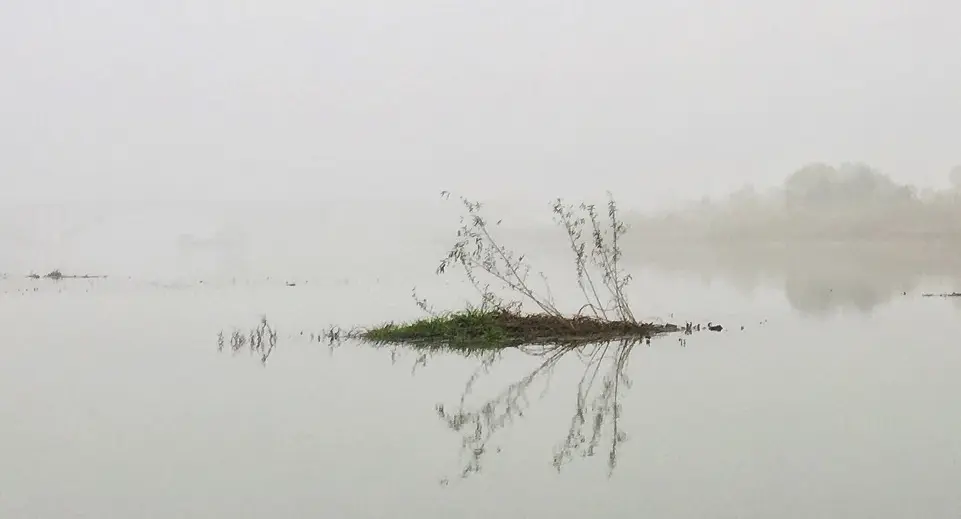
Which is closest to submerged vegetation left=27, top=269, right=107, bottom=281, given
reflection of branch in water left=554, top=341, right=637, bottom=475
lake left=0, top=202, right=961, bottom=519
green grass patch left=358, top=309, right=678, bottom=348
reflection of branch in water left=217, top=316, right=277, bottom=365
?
lake left=0, top=202, right=961, bottom=519

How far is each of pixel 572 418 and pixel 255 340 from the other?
6173 millimetres

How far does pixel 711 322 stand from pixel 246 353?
7.06 meters

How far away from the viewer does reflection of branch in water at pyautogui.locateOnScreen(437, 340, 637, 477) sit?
6.27 m

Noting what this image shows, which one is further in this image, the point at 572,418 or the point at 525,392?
the point at 525,392

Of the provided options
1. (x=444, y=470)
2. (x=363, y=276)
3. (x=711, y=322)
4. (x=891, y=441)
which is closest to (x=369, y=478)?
(x=444, y=470)

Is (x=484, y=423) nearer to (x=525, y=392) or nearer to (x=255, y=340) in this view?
(x=525, y=392)

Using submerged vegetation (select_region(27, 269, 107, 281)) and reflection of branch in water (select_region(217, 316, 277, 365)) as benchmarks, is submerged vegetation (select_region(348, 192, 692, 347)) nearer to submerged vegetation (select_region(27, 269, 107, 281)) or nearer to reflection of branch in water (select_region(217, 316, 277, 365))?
reflection of branch in water (select_region(217, 316, 277, 365))

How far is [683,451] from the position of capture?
20.3ft

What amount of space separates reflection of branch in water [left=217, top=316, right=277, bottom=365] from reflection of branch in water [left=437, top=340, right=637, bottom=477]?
3.02 metres

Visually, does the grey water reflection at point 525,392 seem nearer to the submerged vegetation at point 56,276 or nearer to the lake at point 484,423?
the lake at point 484,423

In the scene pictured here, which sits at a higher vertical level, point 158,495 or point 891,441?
point 891,441

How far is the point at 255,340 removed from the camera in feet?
40.0

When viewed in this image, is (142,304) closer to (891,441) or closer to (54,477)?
(54,477)


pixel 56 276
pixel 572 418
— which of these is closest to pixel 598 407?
pixel 572 418
